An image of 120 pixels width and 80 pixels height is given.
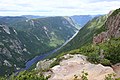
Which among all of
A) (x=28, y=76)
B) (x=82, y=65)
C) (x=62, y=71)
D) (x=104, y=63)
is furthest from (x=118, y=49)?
(x=28, y=76)

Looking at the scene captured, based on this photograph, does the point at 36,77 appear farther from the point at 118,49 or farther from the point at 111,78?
the point at 118,49

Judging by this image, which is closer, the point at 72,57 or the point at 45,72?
the point at 45,72

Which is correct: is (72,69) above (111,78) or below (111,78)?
above

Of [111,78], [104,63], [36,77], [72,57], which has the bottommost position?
[111,78]

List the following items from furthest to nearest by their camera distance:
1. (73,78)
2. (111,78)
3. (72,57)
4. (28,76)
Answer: (72,57), (28,76), (73,78), (111,78)

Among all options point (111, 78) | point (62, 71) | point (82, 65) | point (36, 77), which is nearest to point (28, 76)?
point (36, 77)

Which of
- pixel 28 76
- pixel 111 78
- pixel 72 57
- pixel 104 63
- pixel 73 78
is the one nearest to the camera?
pixel 111 78
